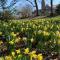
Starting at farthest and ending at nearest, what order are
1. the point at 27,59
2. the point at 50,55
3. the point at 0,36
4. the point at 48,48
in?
the point at 0,36
the point at 48,48
the point at 50,55
the point at 27,59

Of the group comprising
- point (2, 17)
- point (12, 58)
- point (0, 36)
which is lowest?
point (2, 17)

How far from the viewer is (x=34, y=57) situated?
2.76m

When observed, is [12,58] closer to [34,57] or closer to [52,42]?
[34,57]

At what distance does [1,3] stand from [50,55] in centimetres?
1569

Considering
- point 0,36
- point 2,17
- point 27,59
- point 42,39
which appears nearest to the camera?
point 27,59

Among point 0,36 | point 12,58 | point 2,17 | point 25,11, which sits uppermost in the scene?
point 12,58

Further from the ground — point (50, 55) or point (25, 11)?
point (50, 55)

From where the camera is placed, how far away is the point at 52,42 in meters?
4.02

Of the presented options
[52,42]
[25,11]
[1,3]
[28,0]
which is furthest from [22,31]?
[28,0]

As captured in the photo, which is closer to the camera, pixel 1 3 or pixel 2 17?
pixel 2 17

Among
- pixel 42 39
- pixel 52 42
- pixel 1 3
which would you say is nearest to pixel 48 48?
pixel 52 42

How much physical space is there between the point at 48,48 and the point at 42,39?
60 centimetres

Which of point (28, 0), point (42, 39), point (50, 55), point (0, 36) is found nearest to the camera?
point (50, 55)

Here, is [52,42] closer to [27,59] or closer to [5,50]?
[5,50]
